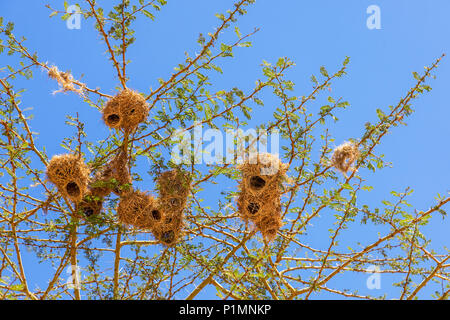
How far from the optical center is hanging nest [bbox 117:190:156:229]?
163 inches

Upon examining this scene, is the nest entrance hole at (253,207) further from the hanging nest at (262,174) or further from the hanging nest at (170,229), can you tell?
the hanging nest at (170,229)

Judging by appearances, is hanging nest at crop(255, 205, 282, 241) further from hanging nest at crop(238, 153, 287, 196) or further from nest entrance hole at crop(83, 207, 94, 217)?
nest entrance hole at crop(83, 207, 94, 217)

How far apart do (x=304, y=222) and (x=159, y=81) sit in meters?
1.90

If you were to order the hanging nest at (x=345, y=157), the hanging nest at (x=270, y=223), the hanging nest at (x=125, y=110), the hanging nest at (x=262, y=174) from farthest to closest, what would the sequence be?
the hanging nest at (x=125, y=110)
the hanging nest at (x=345, y=157)
the hanging nest at (x=270, y=223)
the hanging nest at (x=262, y=174)

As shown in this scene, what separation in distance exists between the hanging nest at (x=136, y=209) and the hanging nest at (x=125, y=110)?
622 mm

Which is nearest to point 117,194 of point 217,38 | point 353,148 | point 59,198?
point 59,198

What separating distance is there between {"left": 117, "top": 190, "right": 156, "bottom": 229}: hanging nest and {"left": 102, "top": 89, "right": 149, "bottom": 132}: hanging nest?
62cm

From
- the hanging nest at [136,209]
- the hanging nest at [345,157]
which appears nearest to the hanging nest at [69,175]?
the hanging nest at [136,209]

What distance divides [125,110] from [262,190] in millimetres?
1393

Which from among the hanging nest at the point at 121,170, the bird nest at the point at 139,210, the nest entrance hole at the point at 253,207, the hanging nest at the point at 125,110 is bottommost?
the nest entrance hole at the point at 253,207

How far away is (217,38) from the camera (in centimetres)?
430

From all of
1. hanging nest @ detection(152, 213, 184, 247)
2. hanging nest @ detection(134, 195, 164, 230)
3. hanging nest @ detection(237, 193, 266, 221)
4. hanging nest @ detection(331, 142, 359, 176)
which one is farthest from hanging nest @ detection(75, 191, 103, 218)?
hanging nest @ detection(331, 142, 359, 176)

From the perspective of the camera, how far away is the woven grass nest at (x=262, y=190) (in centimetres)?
386

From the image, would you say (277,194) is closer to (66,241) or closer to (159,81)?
(159,81)
